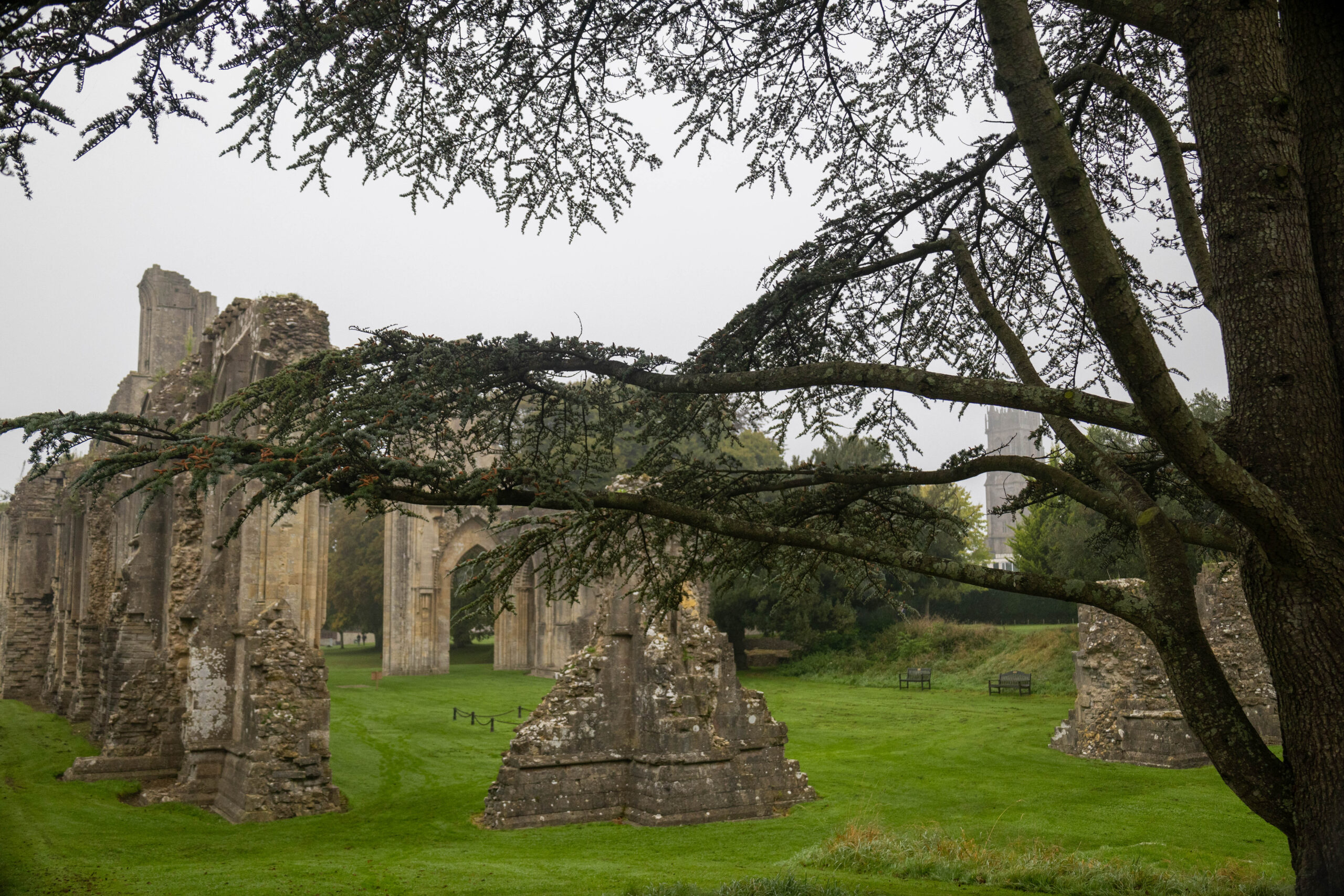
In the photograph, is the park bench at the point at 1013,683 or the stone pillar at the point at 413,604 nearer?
the park bench at the point at 1013,683

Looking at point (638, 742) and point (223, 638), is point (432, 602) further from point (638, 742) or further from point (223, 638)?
point (638, 742)

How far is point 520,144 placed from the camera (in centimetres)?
677

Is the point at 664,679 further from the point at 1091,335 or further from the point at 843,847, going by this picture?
the point at 1091,335

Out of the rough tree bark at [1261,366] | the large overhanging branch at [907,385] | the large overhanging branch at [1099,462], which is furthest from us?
the large overhanging branch at [1099,462]

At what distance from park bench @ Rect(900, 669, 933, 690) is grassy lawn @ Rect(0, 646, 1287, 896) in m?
7.69

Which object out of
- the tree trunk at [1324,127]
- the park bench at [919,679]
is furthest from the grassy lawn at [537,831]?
the park bench at [919,679]

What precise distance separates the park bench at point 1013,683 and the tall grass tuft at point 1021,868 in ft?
54.0

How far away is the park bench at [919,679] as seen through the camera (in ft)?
91.6

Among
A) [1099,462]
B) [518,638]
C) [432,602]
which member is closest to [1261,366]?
[1099,462]

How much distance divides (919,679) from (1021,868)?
825 inches

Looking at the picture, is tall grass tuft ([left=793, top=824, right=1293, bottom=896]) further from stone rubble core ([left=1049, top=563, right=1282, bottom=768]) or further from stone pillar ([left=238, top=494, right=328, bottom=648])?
stone pillar ([left=238, top=494, right=328, bottom=648])

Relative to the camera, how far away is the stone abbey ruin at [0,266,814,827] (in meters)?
11.6

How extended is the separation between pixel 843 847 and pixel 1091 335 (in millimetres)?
4852

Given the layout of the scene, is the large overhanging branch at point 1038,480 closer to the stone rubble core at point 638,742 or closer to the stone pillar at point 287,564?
the stone rubble core at point 638,742
